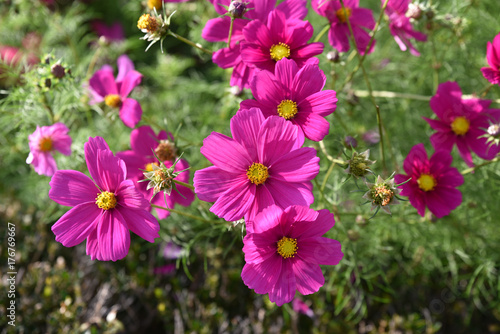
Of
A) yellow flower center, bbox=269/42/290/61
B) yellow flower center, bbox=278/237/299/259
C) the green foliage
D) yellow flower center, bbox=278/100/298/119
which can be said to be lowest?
the green foliage

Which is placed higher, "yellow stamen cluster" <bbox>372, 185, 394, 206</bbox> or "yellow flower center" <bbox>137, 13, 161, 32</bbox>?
"yellow flower center" <bbox>137, 13, 161, 32</bbox>

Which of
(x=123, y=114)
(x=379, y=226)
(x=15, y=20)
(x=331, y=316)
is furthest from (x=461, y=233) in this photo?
(x=15, y=20)

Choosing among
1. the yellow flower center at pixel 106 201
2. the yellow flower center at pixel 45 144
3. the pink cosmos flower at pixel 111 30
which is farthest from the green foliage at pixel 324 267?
the pink cosmos flower at pixel 111 30

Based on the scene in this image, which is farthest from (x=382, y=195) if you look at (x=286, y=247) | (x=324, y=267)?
(x=324, y=267)

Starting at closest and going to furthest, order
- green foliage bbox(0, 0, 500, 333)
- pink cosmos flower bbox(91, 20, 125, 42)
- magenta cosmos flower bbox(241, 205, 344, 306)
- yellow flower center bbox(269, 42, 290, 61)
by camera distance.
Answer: magenta cosmos flower bbox(241, 205, 344, 306) < yellow flower center bbox(269, 42, 290, 61) < green foliage bbox(0, 0, 500, 333) < pink cosmos flower bbox(91, 20, 125, 42)

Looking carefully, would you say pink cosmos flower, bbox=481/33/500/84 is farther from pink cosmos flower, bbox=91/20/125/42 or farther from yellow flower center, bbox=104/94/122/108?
pink cosmos flower, bbox=91/20/125/42

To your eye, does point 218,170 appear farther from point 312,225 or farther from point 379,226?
point 379,226

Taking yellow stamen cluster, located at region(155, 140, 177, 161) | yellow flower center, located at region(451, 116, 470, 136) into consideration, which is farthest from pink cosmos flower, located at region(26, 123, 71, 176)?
yellow flower center, located at region(451, 116, 470, 136)
